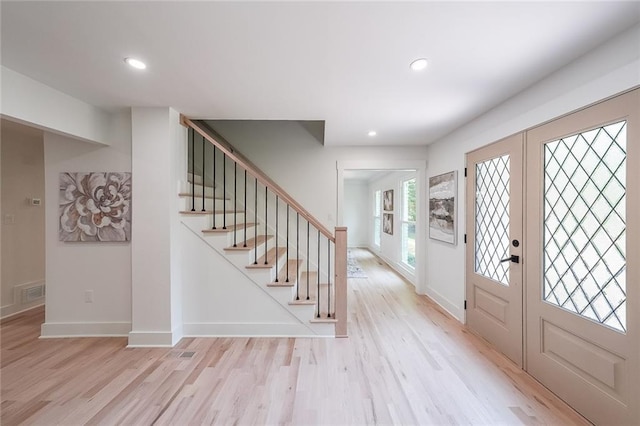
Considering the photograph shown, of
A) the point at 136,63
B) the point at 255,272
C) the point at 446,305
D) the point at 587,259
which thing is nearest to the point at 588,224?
the point at 587,259

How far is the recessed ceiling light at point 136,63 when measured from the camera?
175 centimetres

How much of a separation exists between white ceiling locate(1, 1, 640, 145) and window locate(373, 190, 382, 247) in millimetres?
5443

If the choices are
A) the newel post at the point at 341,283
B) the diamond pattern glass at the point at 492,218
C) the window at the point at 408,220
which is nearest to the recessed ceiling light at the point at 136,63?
the newel post at the point at 341,283

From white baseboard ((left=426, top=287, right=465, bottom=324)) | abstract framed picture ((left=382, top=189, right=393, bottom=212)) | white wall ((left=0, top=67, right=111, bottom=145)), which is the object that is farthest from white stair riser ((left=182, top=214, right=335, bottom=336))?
abstract framed picture ((left=382, top=189, right=393, bottom=212))

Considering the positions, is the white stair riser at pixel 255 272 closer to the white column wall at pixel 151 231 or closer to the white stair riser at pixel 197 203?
the white stair riser at pixel 197 203

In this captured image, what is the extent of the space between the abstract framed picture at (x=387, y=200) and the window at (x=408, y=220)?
0.71 metres

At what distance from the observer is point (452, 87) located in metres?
2.10

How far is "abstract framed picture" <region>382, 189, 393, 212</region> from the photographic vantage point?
6591 mm

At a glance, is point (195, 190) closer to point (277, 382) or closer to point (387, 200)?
point (277, 382)

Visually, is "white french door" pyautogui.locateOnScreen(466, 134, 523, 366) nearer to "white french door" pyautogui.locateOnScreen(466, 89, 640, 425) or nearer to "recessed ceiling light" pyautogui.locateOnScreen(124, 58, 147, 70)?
"white french door" pyautogui.locateOnScreen(466, 89, 640, 425)

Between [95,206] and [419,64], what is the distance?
10.9 ft

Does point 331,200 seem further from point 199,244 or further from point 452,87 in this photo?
point 452,87

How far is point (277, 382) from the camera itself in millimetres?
2014

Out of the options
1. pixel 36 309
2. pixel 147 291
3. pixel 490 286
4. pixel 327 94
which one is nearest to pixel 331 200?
pixel 327 94
